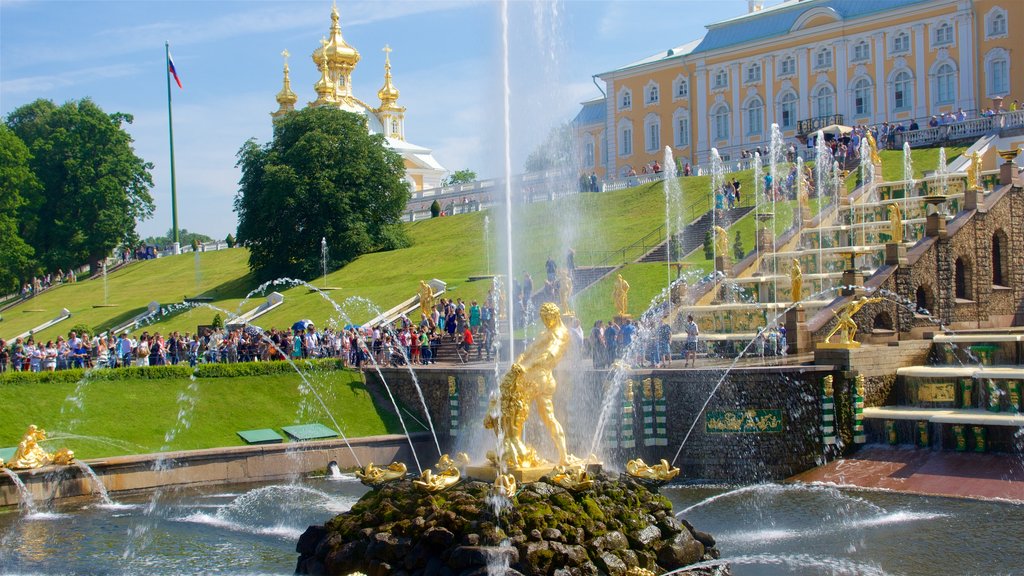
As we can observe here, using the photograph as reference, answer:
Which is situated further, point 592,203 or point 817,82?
point 817,82

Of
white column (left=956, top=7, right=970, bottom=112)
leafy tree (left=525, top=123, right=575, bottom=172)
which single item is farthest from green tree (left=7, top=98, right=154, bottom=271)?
leafy tree (left=525, top=123, right=575, bottom=172)

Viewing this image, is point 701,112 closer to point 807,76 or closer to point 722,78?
point 722,78

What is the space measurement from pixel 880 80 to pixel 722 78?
34.0 feet

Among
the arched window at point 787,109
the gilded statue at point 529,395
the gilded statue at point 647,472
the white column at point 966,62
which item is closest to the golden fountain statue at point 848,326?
the gilded statue at point 647,472

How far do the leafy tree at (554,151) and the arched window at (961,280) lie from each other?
45.8 ft

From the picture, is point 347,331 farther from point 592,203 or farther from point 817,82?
point 817,82

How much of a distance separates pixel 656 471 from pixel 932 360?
10852 mm

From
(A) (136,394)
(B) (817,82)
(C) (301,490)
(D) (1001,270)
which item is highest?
(B) (817,82)

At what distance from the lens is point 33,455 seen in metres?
21.7

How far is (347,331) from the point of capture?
3133cm

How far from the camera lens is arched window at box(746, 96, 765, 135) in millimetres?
62812

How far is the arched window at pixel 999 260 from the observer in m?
29.7

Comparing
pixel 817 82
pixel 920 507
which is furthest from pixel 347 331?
pixel 817 82

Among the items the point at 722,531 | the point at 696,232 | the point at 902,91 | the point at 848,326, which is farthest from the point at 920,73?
the point at 722,531
